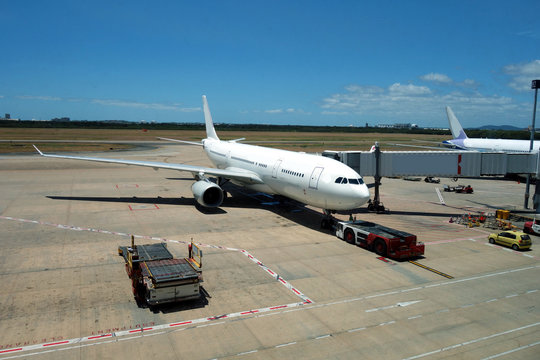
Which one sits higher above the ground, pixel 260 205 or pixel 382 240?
pixel 382 240

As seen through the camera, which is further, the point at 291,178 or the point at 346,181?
the point at 291,178

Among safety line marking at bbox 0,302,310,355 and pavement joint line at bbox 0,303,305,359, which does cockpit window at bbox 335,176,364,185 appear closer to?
safety line marking at bbox 0,302,310,355

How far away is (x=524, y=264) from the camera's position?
19734mm

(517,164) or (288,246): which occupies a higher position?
(517,164)

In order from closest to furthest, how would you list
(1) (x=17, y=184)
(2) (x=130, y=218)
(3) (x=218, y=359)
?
(3) (x=218, y=359) → (2) (x=130, y=218) → (1) (x=17, y=184)

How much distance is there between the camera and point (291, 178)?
1040 inches

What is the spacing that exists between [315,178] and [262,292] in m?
10.3

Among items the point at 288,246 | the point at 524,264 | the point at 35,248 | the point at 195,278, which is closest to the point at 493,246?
the point at 524,264

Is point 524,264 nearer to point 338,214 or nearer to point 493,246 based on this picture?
point 493,246

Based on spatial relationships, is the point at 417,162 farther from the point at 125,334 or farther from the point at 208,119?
the point at 208,119

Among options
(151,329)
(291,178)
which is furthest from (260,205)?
(151,329)

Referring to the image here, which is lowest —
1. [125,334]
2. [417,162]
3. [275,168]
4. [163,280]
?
[125,334]

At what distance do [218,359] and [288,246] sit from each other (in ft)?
35.6

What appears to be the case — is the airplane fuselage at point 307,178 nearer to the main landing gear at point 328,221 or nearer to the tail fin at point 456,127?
the main landing gear at point 328,221
